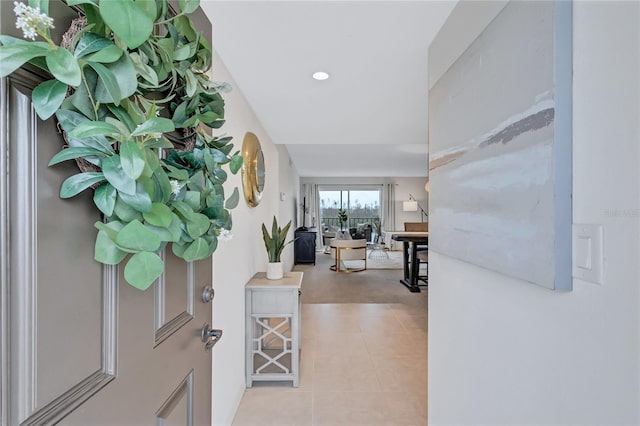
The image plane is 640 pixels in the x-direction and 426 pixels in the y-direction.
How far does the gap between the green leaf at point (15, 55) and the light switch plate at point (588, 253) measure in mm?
987

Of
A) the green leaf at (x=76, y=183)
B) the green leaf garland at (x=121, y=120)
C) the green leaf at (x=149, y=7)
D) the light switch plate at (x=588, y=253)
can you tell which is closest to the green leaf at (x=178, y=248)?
the green leaf garland at (x=121, y=120)

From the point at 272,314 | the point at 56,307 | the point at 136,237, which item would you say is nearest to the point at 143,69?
the point at 136,237

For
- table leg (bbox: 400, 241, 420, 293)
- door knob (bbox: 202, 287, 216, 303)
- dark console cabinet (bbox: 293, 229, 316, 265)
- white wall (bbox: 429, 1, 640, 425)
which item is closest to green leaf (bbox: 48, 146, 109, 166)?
door knob (bbox: 202, 287, 216, 303)

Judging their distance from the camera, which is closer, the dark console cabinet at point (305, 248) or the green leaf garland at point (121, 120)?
the green leaf garland at point (121, 120)

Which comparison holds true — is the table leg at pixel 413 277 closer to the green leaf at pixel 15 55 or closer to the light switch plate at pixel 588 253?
the light switch plate at pixel 588 253

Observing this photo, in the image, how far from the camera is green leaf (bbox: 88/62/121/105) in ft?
1.38

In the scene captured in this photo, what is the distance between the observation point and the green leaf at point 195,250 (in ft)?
2.16

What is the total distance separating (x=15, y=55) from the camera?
1.19 ft

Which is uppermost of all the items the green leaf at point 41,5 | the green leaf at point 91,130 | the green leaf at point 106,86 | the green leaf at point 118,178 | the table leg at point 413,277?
the green leaf at point 41,5

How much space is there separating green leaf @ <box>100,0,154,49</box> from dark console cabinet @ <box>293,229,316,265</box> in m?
6.64

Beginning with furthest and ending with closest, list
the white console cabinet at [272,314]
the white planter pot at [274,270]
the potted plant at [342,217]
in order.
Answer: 1. the potted plant at [342,217]
2. the white planter pot at [274,270]
3. the white console cabinet at [272,314]

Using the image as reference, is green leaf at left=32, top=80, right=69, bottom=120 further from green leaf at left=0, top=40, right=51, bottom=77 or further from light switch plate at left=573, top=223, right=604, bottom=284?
light switch plate at left=573, top=223, right=604, bottom=284

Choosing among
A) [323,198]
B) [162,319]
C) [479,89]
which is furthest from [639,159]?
[323,198]

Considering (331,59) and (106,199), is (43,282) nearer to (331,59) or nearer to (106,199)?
(106,199)
